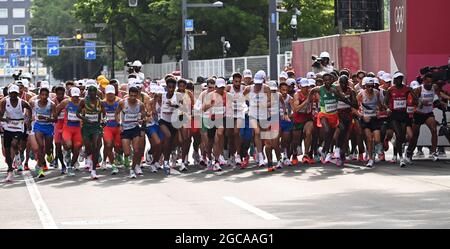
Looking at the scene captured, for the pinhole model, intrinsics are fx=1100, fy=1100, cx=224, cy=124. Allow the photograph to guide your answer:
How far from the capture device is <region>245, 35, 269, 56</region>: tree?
66500 millimetres

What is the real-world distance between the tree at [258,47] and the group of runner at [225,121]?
144ft

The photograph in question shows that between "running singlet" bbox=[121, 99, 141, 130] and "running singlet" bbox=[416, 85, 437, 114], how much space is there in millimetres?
5543

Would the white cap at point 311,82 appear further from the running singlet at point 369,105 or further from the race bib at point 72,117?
the race bib at point 72,117

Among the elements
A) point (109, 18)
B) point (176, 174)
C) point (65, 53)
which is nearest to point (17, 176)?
point (176, 174)

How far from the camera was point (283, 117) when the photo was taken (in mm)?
21484

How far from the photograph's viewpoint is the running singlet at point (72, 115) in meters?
20.9

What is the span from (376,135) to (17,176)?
708cm

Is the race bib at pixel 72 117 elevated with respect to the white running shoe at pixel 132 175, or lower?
elevated

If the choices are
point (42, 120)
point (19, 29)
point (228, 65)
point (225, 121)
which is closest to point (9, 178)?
point (42, 120)

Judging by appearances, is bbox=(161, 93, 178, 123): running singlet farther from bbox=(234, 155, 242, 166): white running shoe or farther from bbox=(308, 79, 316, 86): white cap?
bbox=(308, 79, 316, 86): white cap

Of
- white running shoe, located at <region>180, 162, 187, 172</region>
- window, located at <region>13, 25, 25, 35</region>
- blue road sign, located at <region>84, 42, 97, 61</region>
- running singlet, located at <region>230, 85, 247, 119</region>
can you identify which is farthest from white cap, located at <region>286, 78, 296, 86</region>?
window, located at <region>13, 25, 25, 35</region>

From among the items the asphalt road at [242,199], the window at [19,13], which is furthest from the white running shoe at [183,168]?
the window at [19,13]

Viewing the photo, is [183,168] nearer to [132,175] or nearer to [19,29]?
[132,175]
